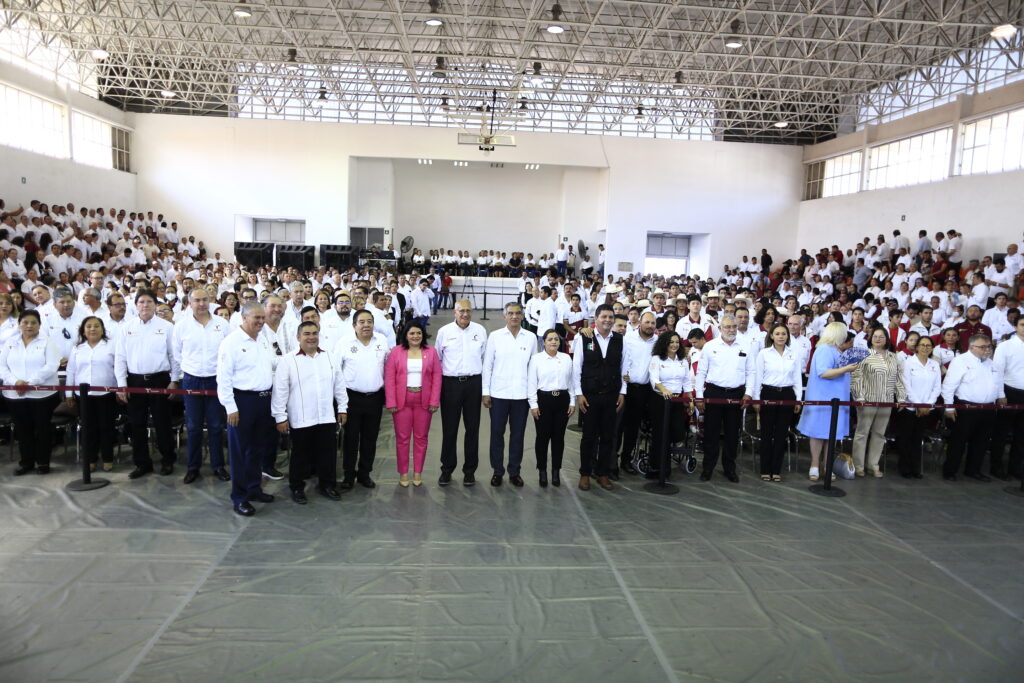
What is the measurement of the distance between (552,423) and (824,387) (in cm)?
281

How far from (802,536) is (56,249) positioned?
16.6 meters

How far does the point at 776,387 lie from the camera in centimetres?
639

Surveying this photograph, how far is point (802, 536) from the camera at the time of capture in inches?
202

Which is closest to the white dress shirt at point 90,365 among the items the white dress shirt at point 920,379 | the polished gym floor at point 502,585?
the polished gym floor at point 502,585

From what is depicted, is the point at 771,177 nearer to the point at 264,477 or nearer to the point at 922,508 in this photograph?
the point at 922,508

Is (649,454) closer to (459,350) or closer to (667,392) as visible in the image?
(667,392)

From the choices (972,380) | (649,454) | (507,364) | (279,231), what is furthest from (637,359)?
(279,231)

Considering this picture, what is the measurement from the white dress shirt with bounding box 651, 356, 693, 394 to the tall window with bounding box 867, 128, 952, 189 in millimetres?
17617

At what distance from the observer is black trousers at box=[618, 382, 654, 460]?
21.0 ft

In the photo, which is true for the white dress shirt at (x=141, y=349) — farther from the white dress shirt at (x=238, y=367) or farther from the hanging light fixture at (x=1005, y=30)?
the hanging light fixture at (x=1005, y=30)

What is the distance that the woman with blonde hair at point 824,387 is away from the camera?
6512 mm

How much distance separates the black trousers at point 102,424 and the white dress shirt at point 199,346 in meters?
0.89

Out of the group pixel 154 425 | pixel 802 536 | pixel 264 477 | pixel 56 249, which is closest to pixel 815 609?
pixel 802 536

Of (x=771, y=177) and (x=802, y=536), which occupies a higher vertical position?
(x=771, y=177)
